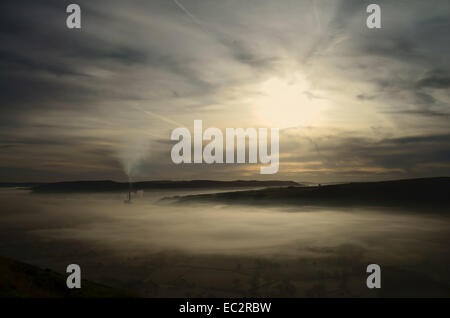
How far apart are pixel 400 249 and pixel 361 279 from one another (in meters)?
7.50

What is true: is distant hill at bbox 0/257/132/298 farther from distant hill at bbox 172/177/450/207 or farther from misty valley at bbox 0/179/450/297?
distant hill at bbox 172/177/450/207

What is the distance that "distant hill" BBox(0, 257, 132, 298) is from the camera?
926 cm

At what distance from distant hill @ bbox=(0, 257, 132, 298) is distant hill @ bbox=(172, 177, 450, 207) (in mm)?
44040

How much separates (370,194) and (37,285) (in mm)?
52102

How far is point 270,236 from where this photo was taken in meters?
25.6

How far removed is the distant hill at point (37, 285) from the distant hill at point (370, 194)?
44.0 metres

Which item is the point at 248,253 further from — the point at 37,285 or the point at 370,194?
the point at 370,194

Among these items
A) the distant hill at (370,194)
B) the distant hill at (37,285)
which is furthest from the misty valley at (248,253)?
the distant hill at (370,194)

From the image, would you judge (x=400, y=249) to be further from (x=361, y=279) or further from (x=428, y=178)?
(x=428, y=178)

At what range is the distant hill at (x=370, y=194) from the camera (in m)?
47.7

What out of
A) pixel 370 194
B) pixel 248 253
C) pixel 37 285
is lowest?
pixel 248 253

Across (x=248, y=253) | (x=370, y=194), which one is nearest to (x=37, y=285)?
(x=248, y=253)

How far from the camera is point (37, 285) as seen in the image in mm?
10398
